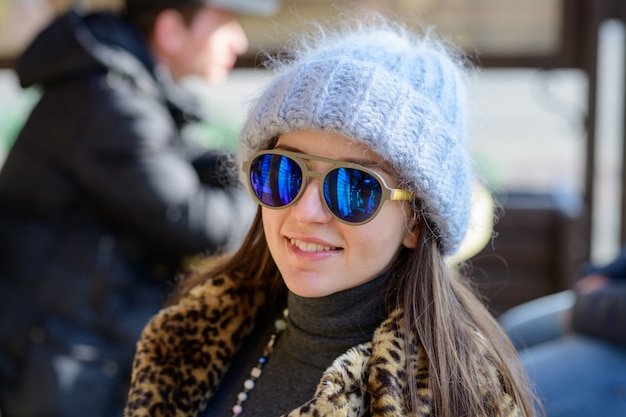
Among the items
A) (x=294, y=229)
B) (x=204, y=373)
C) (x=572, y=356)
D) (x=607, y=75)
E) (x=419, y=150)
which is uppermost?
(x=607, y=75)

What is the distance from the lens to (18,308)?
8.02ft

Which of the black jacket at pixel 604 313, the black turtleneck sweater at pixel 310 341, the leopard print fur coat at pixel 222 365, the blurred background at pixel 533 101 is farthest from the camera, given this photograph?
the blurred background at pixel 533 101

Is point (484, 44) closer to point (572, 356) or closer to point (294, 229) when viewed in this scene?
point (572, 356)

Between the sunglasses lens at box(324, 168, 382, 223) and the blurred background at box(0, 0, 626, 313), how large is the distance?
264 centimetres

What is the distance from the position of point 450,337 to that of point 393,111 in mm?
374

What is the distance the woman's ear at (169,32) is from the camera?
8.80 feet

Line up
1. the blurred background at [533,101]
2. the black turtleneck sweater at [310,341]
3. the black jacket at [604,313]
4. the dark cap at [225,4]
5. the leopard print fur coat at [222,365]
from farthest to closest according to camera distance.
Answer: the blurred background at [533,101] → the dark cap at [225,4] → the black jacket at [604,313] → the black turtleneck sweater at [310,341] → the leopard print fur coat at [222,365]

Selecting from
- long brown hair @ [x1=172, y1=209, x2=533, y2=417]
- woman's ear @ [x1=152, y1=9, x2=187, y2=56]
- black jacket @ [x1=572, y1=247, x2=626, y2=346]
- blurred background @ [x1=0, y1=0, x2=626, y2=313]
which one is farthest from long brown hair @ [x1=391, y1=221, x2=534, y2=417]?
blurred background @ [x1=0, y1=0, x2=626, y2=313]

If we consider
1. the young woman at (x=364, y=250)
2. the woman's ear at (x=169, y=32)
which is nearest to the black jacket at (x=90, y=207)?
the woman's ear at (x=169, y=32)

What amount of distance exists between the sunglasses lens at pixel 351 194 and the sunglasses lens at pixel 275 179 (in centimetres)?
6

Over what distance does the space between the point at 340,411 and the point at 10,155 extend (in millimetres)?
1681

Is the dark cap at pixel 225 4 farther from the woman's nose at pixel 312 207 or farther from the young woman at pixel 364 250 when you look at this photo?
the woman's nose at pixel 312 207

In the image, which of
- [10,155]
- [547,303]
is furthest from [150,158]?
[547,303]

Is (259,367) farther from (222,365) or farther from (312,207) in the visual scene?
(312,207)
